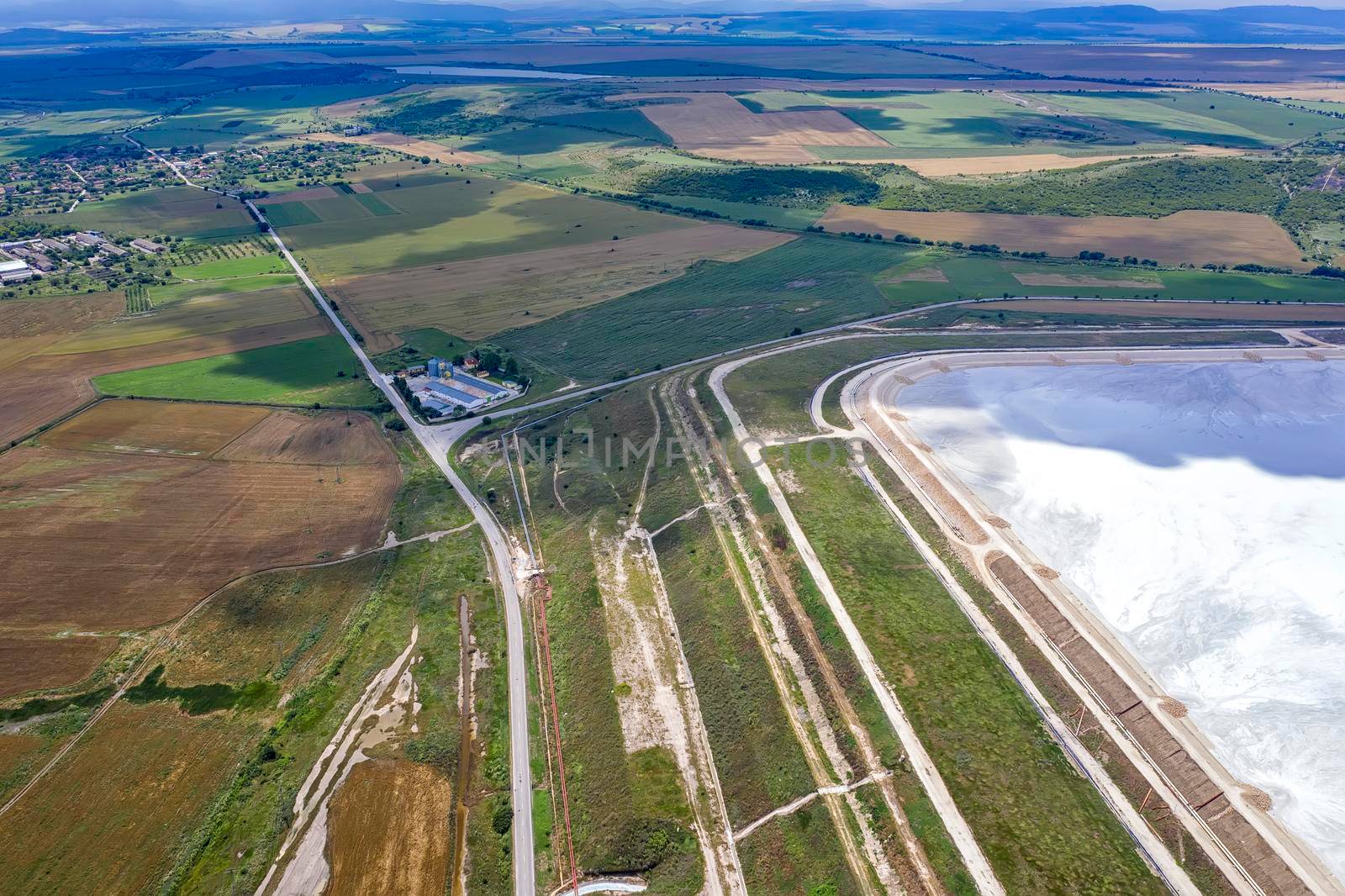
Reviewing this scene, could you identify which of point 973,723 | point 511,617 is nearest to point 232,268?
point 511,617

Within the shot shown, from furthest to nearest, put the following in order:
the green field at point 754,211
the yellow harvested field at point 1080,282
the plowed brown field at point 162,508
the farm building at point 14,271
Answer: the green field at point 754,211, the farm building at point 14,271, the yellow harvested field at point 1080,282, the plowed brown field at point 162,508

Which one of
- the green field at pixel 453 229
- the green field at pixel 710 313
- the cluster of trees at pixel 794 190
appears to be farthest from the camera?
the cluster of trees at pixel 794 190

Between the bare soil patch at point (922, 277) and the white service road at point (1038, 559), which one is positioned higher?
the white service road at point (1038, 559)

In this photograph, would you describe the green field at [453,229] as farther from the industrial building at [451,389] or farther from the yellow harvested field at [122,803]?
the yellow harvested field at [122,803]

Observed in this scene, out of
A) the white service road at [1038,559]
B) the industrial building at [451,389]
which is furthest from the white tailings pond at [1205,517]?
the industrial building at [451,389]

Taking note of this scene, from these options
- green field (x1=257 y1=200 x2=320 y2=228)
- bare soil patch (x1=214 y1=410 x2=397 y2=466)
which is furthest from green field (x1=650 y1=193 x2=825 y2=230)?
bare soil patch (x1=214 y1=410 x2=397 y2=466)

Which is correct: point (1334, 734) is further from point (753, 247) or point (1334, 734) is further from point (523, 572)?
point (753, 247)

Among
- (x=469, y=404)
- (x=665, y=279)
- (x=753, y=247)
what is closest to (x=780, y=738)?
(x=469, y=404)

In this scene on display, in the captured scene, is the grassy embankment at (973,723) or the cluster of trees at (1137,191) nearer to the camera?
the grassy embankment at (973,723)
